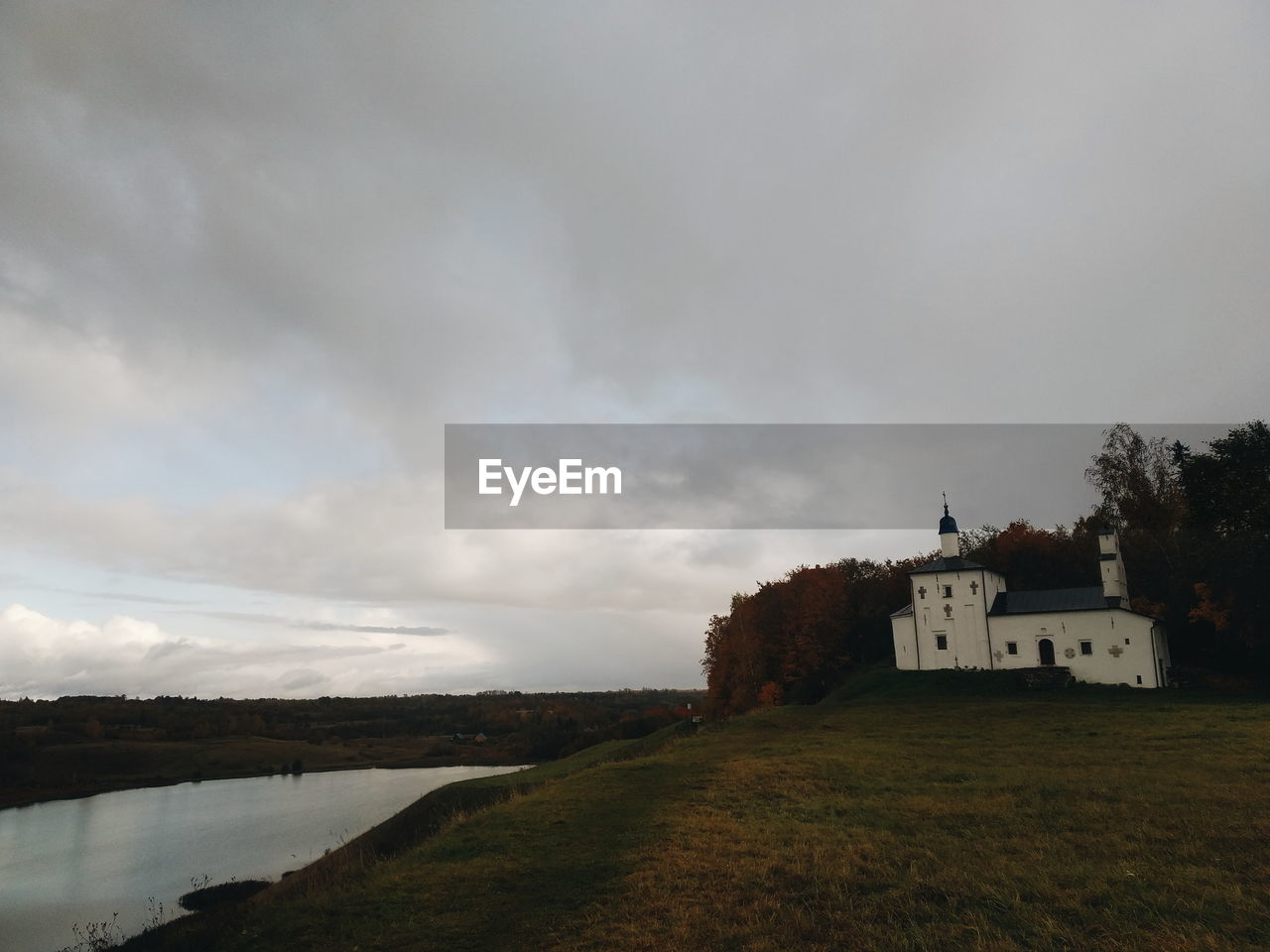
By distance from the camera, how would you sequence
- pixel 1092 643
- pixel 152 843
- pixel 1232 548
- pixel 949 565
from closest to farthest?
1. pixel 1232 548
2. pixel 1092 643
3. pixel 152 843
4. pixel 949 565

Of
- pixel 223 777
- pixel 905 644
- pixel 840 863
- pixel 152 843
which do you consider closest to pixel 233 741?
pixel 223 777

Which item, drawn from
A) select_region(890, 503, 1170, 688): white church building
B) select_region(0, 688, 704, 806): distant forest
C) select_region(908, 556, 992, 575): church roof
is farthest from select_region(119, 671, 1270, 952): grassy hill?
select_region(0, 688, 704, 806): distant forest

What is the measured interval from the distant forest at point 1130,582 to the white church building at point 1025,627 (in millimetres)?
3490

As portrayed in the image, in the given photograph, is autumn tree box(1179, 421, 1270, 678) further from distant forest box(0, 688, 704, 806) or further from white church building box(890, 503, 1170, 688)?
distant forest box(0, 688, 704, 806)

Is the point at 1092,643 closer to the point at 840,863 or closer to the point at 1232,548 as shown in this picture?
the point at 1232,548

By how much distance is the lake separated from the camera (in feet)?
105

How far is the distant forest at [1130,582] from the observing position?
43.0 m

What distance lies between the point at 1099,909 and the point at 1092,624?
41424 millimetres

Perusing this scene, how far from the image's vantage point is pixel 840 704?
42.4 metres

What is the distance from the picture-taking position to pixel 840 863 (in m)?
12.0

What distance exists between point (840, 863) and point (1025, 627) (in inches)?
1608

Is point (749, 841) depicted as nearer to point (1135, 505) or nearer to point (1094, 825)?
point (1094, 825)

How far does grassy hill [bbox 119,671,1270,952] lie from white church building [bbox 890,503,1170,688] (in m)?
21.7

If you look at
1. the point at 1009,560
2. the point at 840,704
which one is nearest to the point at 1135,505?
the point at 1009,560
